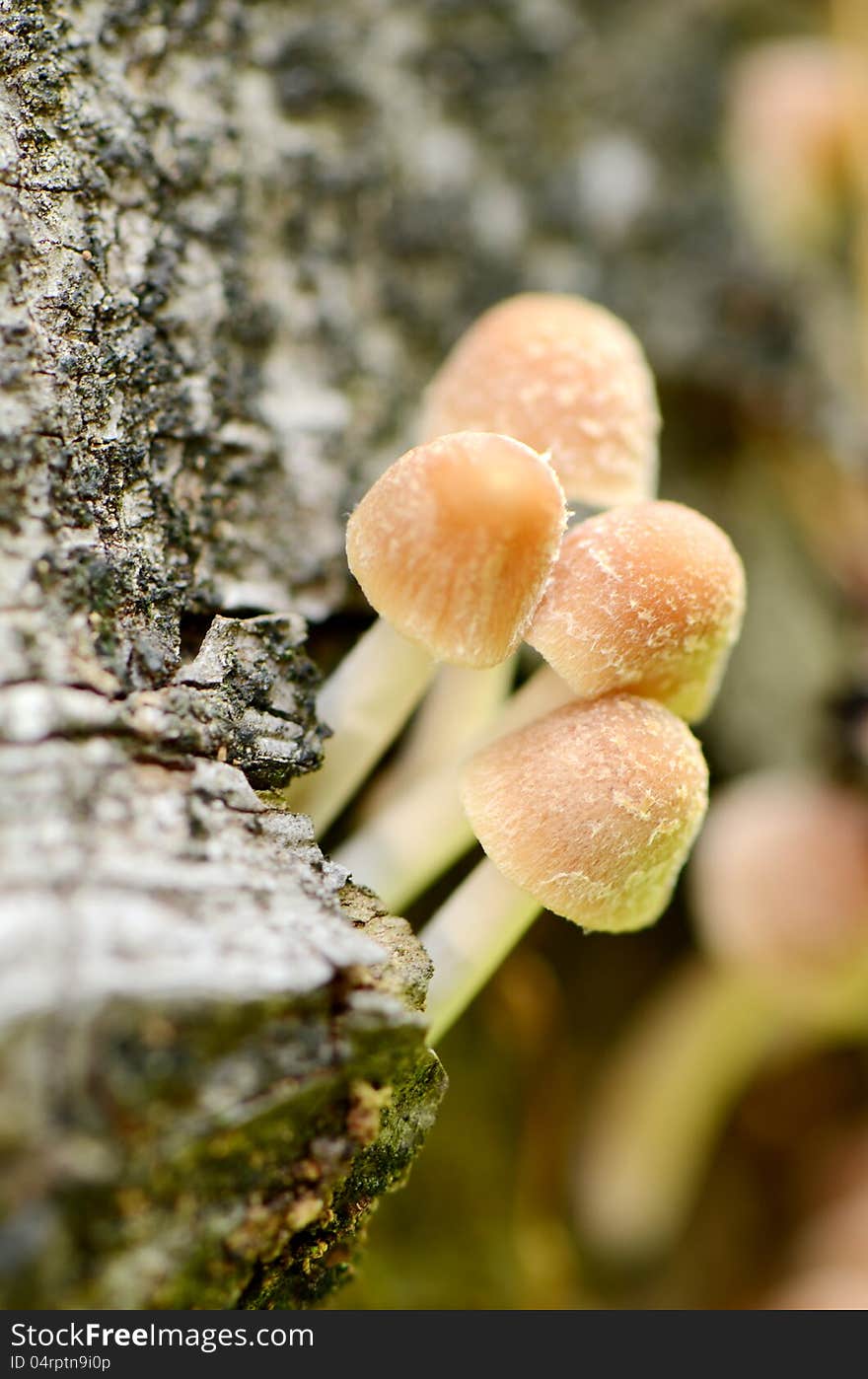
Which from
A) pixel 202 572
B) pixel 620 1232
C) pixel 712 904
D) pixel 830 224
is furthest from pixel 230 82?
pixel 620 1232

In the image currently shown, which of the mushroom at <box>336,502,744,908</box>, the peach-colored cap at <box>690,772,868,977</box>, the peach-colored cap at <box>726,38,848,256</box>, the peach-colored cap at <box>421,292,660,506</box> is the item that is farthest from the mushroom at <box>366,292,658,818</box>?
the peach-colored cap at <box>726,38,848,256</box>

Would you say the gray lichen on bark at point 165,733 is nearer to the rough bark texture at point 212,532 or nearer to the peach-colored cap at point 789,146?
the rough bark texture at point 212,532

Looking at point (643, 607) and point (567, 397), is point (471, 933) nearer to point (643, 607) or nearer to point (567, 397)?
point (643, 607)

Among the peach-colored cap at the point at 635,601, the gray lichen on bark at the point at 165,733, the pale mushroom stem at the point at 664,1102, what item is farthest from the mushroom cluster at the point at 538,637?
the pale mushroom stem at the point at 664,1102

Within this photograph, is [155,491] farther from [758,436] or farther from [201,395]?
[758,436]

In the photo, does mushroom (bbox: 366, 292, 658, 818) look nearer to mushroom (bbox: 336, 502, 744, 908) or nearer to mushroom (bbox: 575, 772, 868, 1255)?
mushroom (bbox: 336, 502, 744, 908)

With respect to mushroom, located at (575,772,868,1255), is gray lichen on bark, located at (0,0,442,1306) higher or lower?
higher
